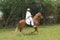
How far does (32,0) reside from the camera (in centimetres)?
2227

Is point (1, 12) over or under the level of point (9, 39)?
over

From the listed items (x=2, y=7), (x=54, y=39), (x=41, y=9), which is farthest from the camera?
(x=41, y=9)

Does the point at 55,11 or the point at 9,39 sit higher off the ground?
the point at 55,11

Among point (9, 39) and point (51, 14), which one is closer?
point (9, 39)

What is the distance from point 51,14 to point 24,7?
3126mm

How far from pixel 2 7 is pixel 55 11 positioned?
5.43 meters

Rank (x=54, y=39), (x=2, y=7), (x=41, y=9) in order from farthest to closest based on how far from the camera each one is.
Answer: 1. (x=41, y=9)
2. (x=2, y=7)
3. (x=54, y=39)

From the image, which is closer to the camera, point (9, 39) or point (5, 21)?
point (9, 39)

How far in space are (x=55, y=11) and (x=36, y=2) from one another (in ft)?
7.62

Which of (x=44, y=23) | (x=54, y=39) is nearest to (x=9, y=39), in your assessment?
(x=54, y=39)

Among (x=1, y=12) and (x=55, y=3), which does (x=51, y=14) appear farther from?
(x=1, y=12)

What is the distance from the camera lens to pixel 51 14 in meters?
23.5

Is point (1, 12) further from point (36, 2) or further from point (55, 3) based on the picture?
point (55, 3)

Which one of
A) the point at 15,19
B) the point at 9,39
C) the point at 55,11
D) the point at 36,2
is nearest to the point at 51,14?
the point at 55,11
